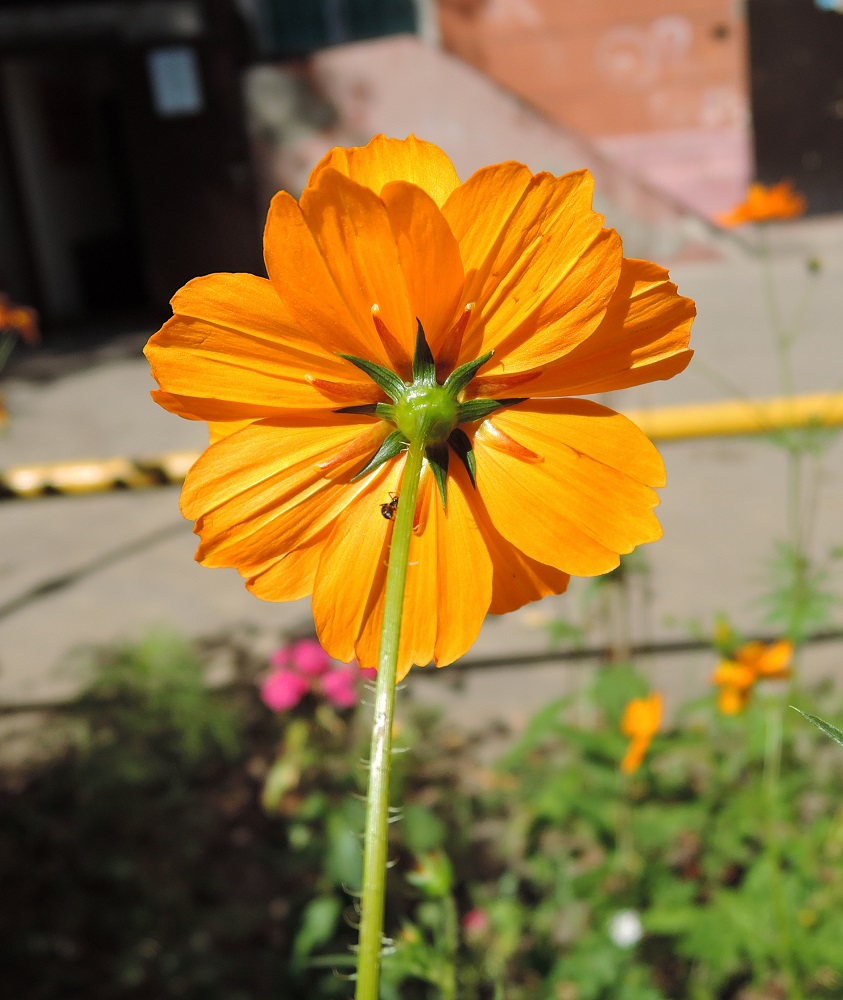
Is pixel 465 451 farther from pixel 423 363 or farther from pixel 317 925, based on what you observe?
pixel 317 925

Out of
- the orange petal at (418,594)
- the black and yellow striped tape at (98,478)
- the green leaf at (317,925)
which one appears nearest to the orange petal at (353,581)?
the orange petal at (418,594)

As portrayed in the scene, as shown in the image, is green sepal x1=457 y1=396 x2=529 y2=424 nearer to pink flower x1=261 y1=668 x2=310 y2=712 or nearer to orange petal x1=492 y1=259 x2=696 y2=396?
orange petal x1=492 y1=259 x2=696 y2=396

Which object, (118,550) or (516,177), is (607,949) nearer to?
(516,177)

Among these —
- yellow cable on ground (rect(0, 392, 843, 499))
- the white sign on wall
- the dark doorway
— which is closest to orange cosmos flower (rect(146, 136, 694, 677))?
yellow cable on ground (rect(0, 392, 843, 499))

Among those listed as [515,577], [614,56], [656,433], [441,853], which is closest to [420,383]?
[515,577]

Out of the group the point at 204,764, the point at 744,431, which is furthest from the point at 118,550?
the point at 744,431

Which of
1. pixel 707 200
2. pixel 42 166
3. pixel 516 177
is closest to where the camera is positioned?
pixel 516 177
